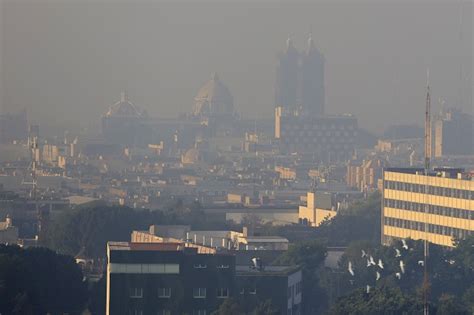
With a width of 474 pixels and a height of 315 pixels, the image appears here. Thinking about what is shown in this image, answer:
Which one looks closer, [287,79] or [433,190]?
[433,190]

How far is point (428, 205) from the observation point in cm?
5356

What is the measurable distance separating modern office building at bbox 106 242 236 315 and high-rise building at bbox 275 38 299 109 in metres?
118

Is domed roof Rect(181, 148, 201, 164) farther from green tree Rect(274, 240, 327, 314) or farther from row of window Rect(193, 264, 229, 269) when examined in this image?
row of window Rect(193, 264, 229, 269)

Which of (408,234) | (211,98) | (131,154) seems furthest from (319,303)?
(211,98)

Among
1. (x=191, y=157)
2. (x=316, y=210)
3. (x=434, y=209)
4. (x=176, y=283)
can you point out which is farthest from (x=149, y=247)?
(x=191, y=157)

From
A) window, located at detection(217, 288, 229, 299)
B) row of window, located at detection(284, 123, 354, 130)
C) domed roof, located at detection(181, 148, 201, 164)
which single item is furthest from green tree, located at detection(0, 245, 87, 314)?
row of window, located at detection(284, 123, 354, 130)

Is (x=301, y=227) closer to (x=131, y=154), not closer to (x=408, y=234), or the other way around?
(x=408, y=234)

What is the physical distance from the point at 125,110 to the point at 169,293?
110 meters

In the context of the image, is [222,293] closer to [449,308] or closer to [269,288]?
[269,288]

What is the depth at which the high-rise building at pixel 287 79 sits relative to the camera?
158 meters

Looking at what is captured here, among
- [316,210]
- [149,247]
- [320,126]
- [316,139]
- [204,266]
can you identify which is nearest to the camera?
[204,266]

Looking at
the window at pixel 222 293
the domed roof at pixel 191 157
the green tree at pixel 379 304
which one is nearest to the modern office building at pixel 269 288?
the window at pixel 222 293

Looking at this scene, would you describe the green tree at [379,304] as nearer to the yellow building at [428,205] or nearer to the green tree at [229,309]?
the green tree at [229,309]

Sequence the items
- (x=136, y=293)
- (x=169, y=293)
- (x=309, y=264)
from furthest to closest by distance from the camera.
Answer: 1. (x=309, y=264)
2. (x=169, y=293)
3. (x=136, y=293)
